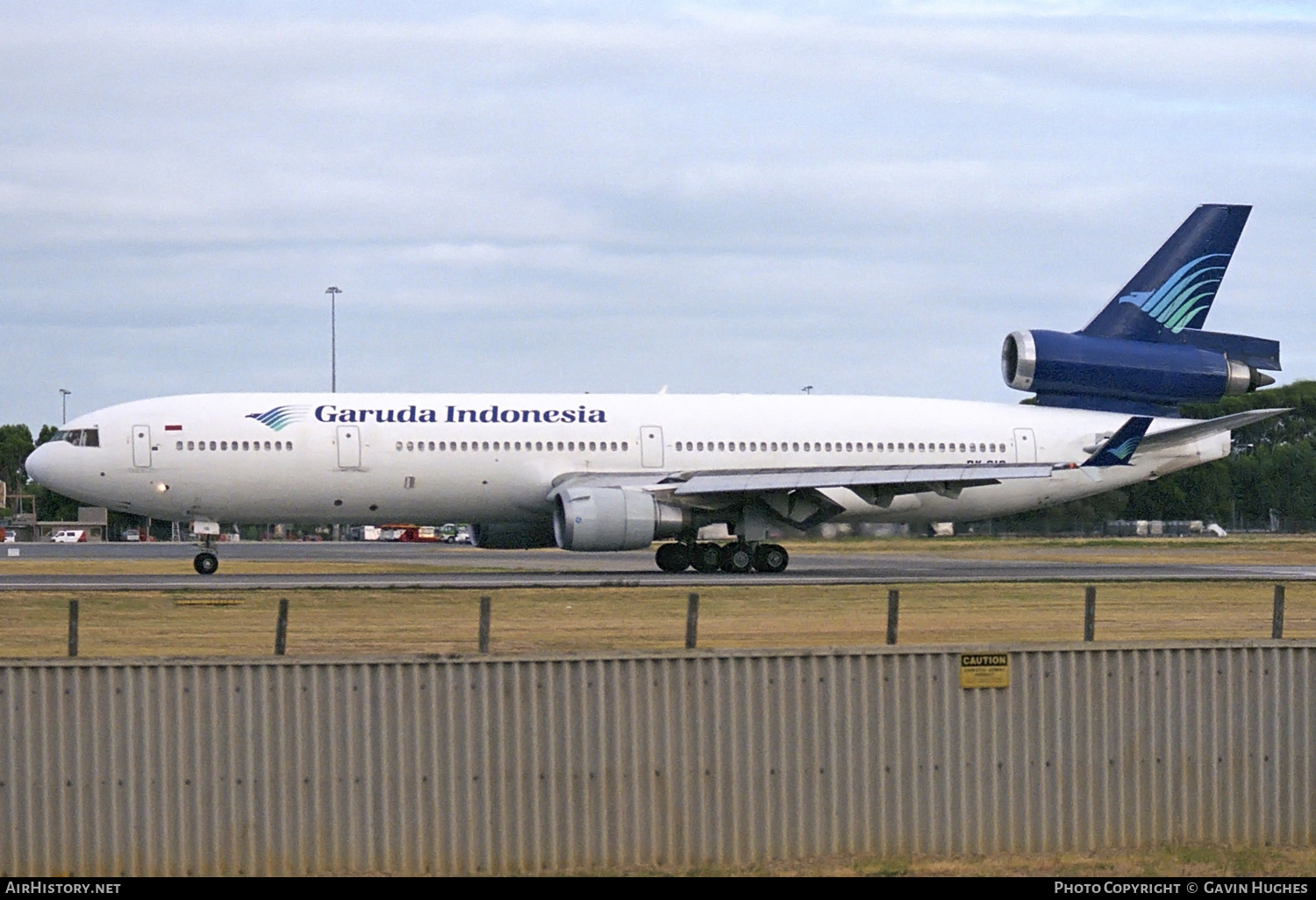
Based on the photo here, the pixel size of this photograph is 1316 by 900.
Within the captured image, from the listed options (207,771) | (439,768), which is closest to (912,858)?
(439,768)

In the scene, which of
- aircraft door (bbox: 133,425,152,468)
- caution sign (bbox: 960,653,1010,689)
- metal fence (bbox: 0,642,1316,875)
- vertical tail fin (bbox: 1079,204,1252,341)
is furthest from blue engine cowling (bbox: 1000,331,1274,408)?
caution sign (bbox: 960,653,1010,689)

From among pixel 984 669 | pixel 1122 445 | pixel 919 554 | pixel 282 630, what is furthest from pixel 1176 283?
pixel 282 630

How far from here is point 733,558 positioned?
39.7 m

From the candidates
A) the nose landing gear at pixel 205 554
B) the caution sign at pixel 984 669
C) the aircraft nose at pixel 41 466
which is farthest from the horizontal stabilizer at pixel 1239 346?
the caution sign at pixel 984 669

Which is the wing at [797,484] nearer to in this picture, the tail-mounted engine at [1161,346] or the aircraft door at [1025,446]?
the aircraft door at [1025,446]

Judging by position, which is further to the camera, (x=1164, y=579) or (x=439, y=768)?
(x=1164, y=579)

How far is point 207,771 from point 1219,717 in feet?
28.1

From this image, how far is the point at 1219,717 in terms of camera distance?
1356cm

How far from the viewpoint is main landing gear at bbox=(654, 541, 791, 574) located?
3975 cm

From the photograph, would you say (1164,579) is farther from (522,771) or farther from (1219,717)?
(522,771)

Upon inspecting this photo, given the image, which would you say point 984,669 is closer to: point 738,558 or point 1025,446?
point 738,558

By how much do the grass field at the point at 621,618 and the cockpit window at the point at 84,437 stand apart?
28.5ft

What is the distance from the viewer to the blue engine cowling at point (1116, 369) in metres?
43.7

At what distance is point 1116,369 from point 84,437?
27.8m
